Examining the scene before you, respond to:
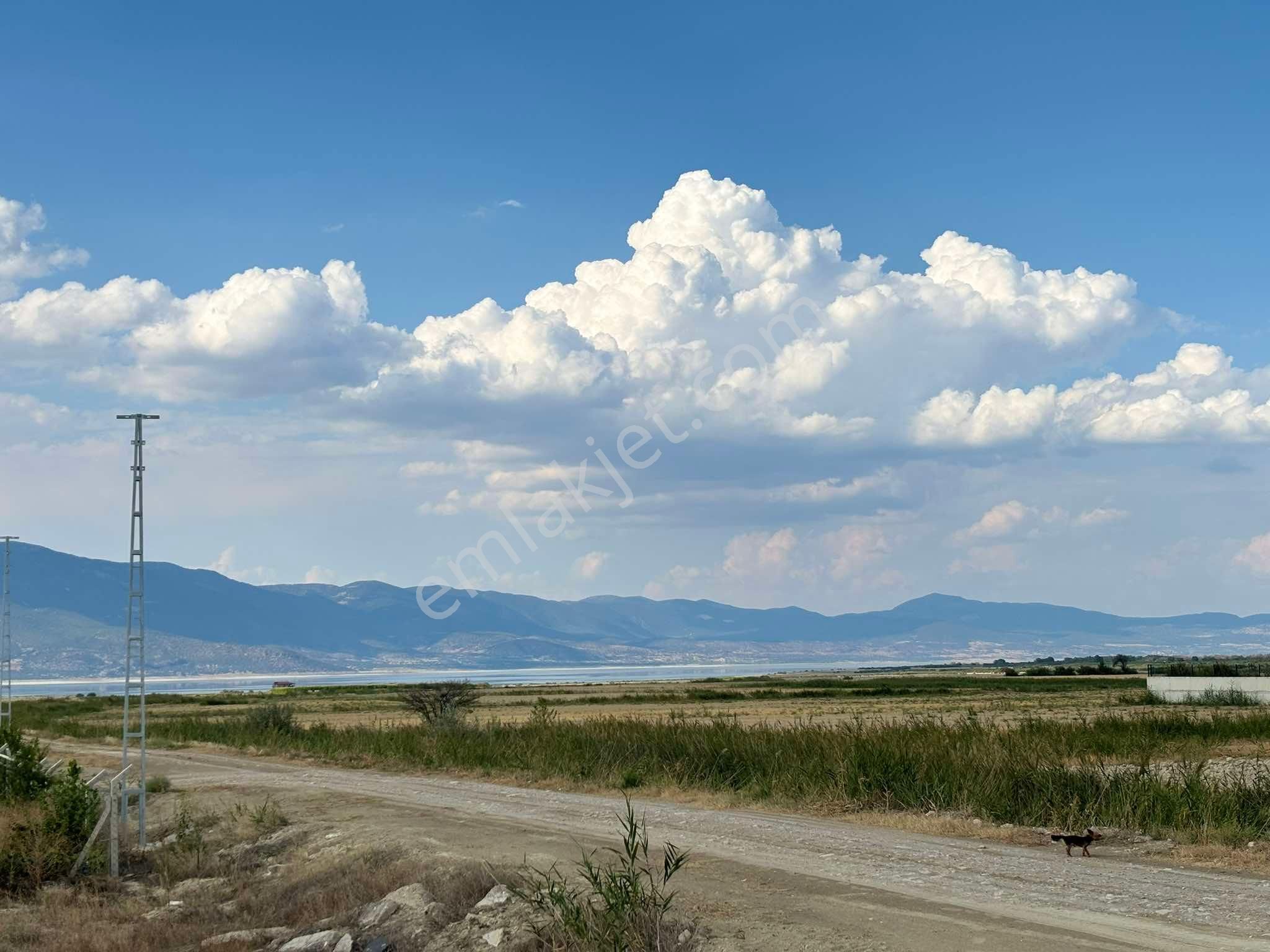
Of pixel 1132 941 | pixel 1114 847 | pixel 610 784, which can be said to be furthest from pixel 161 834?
pixel 1132 941

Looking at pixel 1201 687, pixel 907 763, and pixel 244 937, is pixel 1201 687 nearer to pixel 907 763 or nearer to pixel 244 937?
pixel 907 763

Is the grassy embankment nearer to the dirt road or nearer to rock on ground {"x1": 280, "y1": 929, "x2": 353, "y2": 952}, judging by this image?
the dirt road

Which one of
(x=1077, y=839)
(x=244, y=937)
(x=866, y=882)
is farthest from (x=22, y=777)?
(x=1077, y=839)

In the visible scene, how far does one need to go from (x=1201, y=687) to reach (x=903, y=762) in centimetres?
6214

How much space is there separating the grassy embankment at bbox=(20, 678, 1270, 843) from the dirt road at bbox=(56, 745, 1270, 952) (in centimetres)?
195

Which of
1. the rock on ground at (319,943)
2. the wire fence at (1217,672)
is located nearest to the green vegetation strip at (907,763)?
the rock on ground at (319,943)

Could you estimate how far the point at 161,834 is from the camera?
26.1 metres

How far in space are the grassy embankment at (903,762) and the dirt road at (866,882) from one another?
1.95 metres

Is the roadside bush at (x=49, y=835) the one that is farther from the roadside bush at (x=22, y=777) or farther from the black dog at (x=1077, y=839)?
the black dog at (x=1077, y=839)

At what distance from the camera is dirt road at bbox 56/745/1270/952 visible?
1296 centimetres

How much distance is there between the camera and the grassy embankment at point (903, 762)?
2014 cm

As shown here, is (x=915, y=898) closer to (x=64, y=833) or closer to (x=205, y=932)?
(x=205, y=932)

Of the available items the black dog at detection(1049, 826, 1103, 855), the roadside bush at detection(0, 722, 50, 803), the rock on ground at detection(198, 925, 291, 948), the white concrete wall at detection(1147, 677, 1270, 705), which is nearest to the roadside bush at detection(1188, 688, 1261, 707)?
the white concrete wall at detection(1147, 677, 1270, 705)

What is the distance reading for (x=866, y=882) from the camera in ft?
52.3
